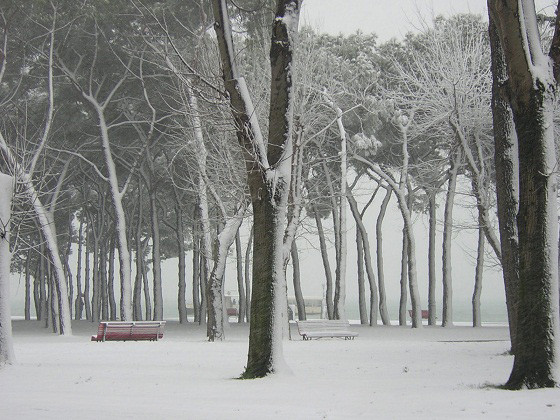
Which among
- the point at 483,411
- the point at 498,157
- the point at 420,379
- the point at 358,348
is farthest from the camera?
the point at 358,348

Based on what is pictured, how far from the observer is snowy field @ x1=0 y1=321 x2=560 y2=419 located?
8.24 metres

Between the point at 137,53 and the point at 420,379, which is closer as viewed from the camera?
the point at 420,379

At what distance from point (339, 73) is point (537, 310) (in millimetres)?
23744

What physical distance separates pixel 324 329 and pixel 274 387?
49.3 feet

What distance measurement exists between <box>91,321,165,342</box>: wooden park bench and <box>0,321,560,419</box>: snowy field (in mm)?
6418

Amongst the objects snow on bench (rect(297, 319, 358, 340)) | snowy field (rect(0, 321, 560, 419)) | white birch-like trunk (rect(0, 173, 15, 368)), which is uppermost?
white birch-like trunk (rect(0, 173, 15, 368))

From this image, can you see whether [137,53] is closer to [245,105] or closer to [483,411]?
[245,105]

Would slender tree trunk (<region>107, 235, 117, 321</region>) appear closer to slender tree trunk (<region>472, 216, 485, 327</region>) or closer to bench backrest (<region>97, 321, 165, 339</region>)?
bench backrest (<region>97, 321, 165, 339</region>)

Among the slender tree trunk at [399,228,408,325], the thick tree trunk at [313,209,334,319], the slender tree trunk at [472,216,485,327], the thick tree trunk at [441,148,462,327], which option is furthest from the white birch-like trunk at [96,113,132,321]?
the slender tree trunk at [472,216,485,327]

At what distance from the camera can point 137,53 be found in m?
30.1

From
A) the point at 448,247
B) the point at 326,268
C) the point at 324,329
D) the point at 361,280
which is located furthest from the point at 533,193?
the point at 361,280

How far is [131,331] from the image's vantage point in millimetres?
25625

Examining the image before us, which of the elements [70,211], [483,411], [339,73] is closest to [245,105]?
[483,411]

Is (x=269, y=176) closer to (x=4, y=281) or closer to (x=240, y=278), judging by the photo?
(x=4, y=281)
